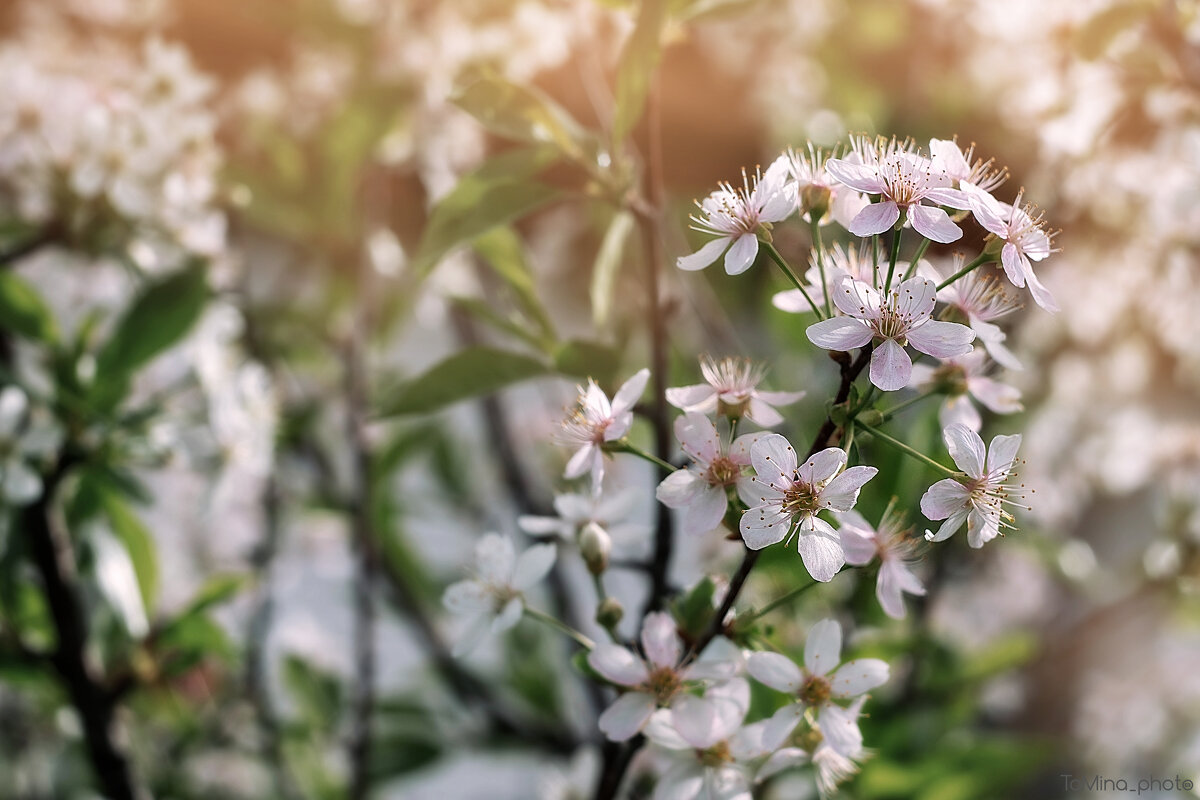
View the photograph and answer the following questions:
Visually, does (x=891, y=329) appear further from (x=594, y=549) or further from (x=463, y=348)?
(x=463, y=348)

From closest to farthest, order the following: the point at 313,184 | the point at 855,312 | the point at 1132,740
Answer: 1. the point at 855,312
2. the point at 313,184
3. the point at 1132,740

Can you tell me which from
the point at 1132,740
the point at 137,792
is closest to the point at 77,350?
the point at 137,792

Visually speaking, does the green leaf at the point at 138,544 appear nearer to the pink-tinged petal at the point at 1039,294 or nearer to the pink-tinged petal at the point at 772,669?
the pink-tinged petal at the point at 772,669

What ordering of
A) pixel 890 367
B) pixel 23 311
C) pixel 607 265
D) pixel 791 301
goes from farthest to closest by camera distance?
pixel 23 311, pixel 607 265, pixel 791 301, pixel 890 367

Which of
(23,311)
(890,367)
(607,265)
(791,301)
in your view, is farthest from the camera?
(23,311)

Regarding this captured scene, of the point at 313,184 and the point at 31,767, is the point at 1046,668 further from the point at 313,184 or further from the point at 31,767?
the point at 31,767

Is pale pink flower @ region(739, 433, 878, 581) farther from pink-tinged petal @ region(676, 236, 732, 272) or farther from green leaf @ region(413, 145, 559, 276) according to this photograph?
green leaf @ region(413, 145, 559, 276)

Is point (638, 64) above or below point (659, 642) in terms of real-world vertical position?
above

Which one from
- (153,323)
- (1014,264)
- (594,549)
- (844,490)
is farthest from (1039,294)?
(153,323)
